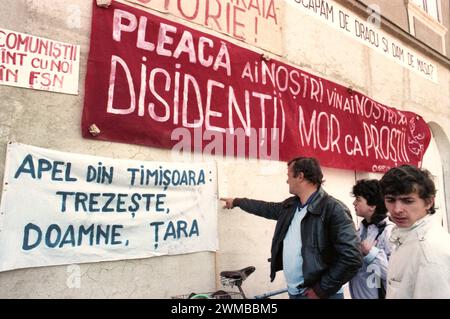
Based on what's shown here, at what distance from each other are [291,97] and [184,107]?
5.10 feet

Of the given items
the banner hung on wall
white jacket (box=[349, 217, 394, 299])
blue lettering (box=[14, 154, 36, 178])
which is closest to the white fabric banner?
blue lettering (box=[14, 154, 36, 178])

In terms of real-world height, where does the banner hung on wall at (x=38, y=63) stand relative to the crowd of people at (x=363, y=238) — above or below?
above

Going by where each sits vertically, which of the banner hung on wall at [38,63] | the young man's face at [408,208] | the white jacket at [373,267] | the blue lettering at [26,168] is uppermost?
the banner hung on wall at [38,63]

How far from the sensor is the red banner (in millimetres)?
2822

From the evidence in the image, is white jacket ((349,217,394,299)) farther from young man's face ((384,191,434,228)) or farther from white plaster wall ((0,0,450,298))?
young man's face ((384,191,434,228))

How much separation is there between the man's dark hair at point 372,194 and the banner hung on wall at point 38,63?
2.40m

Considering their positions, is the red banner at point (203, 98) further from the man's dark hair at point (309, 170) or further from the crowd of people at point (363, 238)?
the man's dark hair at point (309, 170)

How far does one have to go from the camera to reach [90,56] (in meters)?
2.74

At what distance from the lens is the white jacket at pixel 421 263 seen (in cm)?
142

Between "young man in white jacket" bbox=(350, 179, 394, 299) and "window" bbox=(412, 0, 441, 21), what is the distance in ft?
20.2

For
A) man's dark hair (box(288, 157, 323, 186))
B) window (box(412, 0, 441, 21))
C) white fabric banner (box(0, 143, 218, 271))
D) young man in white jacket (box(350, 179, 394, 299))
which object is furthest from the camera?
window (box(412, 0, 441, 21))

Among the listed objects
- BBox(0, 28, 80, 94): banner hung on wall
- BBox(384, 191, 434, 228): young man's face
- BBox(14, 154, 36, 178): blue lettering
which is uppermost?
BBox(0, 28, 80, 94): banner hung on wall

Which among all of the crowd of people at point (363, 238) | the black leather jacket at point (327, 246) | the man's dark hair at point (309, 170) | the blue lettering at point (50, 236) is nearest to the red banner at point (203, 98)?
the blue lettering at point (50, 236)
